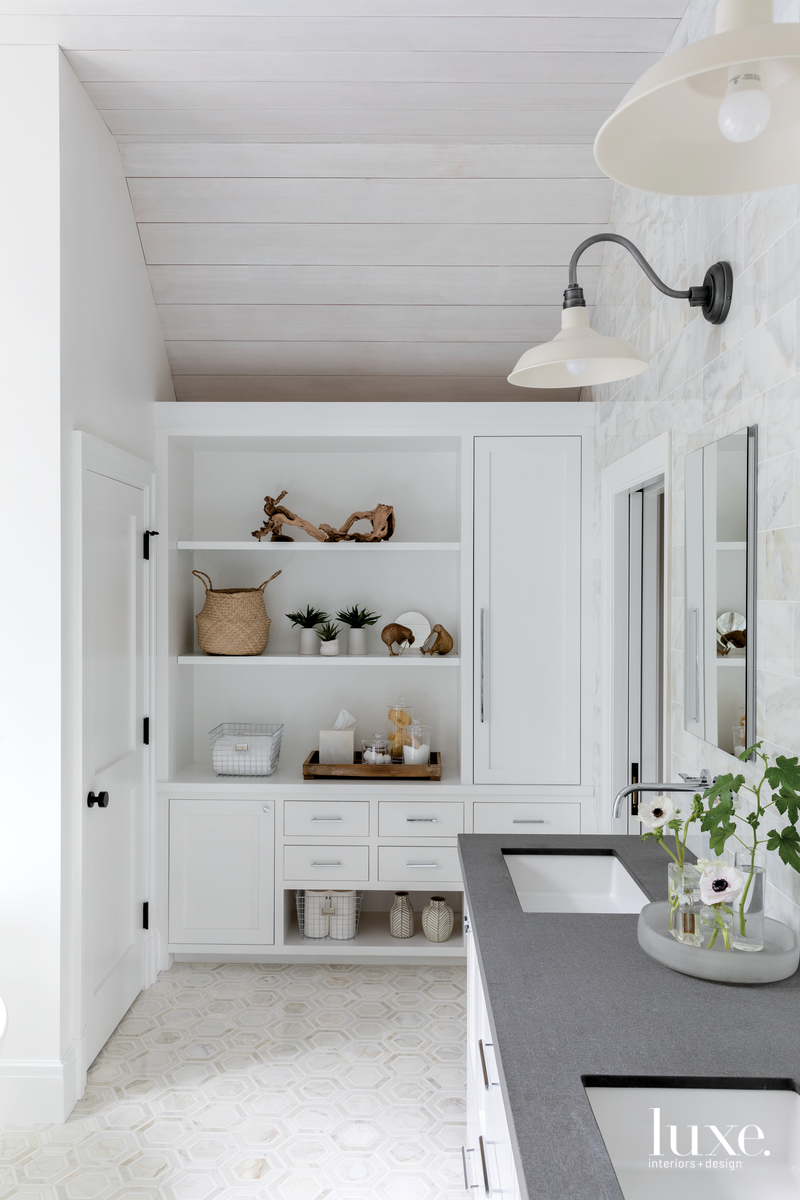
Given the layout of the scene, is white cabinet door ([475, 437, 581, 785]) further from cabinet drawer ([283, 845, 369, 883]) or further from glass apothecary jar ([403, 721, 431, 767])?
cabinet drawer ([283, 845, 369, 883])

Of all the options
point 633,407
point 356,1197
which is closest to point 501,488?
point 633,407

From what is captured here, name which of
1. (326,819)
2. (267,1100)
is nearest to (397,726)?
(326,819)

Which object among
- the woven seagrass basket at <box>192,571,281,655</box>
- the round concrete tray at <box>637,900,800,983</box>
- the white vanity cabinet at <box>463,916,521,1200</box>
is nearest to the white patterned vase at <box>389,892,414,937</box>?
the woven seagrass basket at <box>192,571,281,655</box>

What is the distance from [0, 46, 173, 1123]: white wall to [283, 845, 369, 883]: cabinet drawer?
1.00m

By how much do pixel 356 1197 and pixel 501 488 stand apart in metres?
2.28

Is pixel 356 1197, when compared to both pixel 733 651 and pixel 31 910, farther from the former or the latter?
pixel 733 651

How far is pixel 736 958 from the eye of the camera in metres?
1.30

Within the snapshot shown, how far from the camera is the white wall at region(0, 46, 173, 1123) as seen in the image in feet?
7.41

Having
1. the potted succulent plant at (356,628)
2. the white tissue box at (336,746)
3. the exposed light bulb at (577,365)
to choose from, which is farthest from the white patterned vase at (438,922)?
the exposed light bulb at (577,365)

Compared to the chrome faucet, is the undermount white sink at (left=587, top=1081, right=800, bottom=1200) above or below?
below

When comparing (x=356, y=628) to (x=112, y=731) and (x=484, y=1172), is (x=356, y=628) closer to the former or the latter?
(x=112, y=731)

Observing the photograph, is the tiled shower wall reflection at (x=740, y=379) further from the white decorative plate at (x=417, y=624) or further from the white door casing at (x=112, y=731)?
the white door casing at (x=112, y=731)

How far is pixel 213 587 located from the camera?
369 cm

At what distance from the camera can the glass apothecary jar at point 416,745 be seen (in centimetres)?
334
